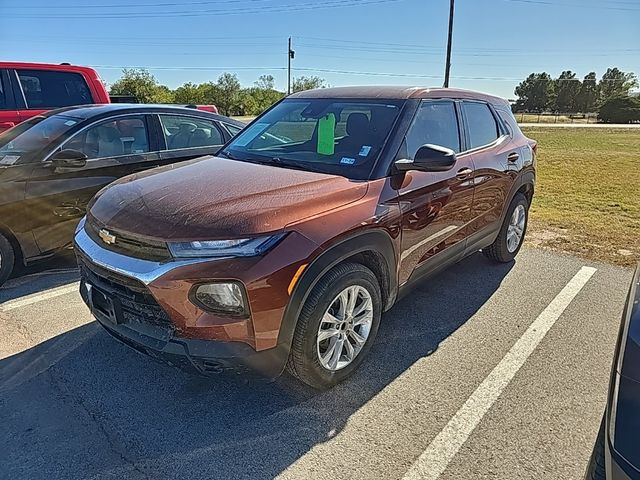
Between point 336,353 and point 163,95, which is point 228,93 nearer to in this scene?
point 163,95

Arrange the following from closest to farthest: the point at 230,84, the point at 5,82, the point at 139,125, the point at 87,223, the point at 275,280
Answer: the point at 275,280
the point at 87,223
the point at 139,125
the point at 5,82
the point at 230,84

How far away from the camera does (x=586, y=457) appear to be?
235 cm

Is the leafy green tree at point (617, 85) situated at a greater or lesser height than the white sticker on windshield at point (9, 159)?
greater

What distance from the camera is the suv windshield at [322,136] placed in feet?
10.2

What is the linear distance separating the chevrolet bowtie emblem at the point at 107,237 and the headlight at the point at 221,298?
635 mm

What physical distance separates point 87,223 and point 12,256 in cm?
175

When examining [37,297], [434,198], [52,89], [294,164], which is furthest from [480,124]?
[52,89]

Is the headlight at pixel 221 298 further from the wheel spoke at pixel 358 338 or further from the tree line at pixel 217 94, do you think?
the tree line at pixel 217 94

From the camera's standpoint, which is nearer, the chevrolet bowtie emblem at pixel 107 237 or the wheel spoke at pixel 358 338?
the chevrolet bowtie emblem at pixel 107 237

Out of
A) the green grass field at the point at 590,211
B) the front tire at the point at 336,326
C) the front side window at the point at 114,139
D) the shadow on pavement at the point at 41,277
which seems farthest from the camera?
the green grass field at the point at 590,211

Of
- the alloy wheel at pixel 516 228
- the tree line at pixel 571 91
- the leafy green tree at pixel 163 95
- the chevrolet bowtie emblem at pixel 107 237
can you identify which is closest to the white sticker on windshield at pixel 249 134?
the chevrolet bowtie emblem at pixel 107 237

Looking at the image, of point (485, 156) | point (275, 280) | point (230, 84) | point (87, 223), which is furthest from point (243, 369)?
point (230, 84)

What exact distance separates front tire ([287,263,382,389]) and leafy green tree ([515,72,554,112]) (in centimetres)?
10141

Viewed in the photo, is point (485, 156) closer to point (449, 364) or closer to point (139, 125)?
point (449, 364)
